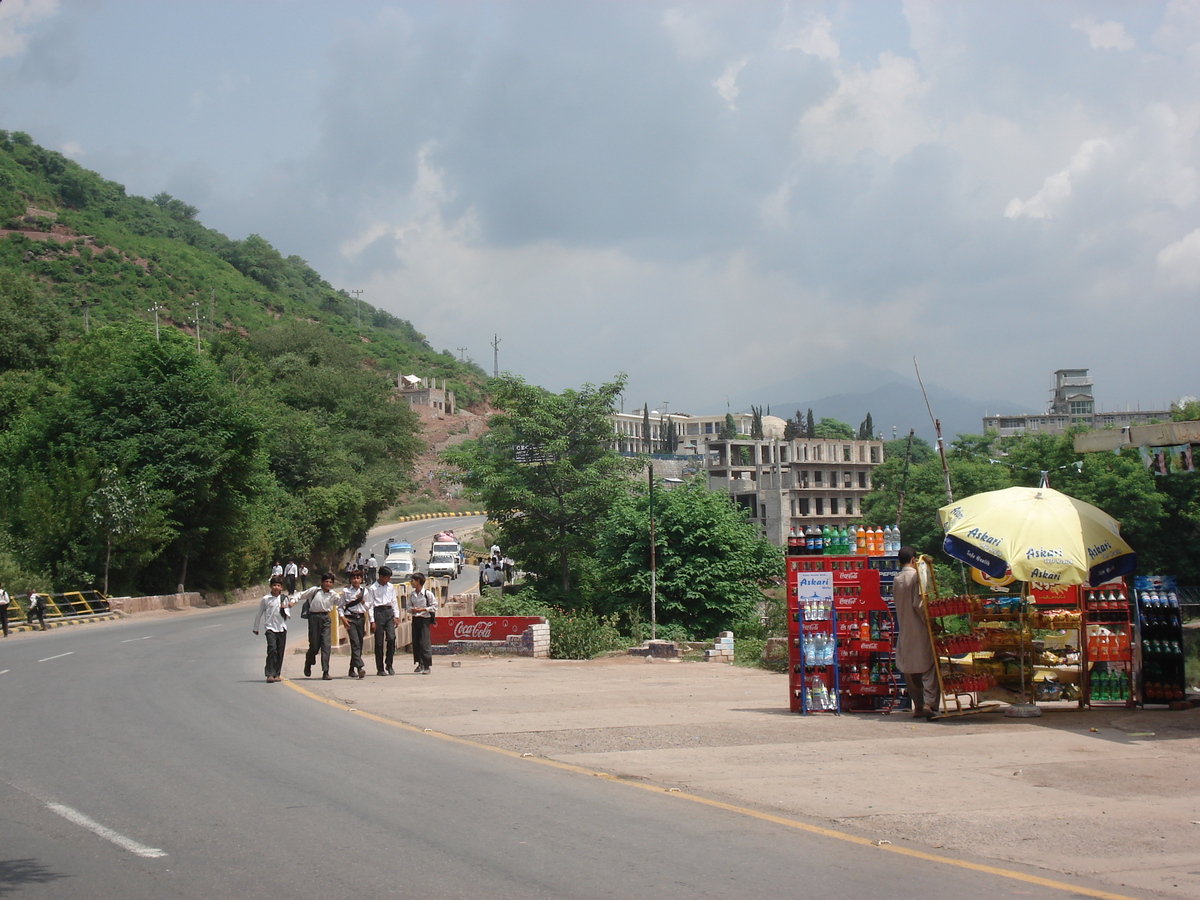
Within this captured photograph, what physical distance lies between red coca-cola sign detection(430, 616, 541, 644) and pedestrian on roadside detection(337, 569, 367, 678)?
537cm

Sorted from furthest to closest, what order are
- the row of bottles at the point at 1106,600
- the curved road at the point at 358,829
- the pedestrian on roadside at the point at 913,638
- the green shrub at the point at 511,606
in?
the green shrub at the point at 511,606, the row of bottles at the point at 1106,600, the pedestrian on roadside at the point at 913,638, the curved road at the point at 358,829

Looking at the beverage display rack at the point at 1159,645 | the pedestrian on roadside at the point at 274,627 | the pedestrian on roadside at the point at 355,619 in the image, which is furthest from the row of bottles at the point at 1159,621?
the pedestrian on roadside at the point at 274,627

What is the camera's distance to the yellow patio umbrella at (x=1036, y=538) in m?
11.7

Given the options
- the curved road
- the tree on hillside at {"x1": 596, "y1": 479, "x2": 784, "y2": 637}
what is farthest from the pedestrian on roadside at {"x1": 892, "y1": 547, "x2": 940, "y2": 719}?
the tree on hillside at {"x1": 596, "y1": 479, "x2": 784, "y2": 637}

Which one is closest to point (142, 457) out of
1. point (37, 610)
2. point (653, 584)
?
point (37, 610)

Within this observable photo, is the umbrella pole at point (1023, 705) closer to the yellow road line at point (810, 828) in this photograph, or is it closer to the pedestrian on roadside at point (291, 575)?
the yellow road line at point (810, 828)

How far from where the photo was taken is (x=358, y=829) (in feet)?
23.4

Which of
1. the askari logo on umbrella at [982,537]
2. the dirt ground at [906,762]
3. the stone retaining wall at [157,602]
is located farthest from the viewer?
the stone retaining wall at [157,602]

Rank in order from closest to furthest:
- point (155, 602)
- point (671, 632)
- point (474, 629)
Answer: point (474, 629), point (671, 632), point (155, 602)

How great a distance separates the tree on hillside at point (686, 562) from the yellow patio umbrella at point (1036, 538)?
22.4 meters

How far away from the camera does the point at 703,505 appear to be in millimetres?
36438

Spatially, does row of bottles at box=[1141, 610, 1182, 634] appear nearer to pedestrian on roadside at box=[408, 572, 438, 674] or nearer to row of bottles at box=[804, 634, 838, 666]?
row of bottles at box=[804, 634, 838, 666]

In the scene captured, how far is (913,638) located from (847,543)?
1.50 meters

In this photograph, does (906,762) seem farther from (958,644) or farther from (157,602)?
(157,602)
